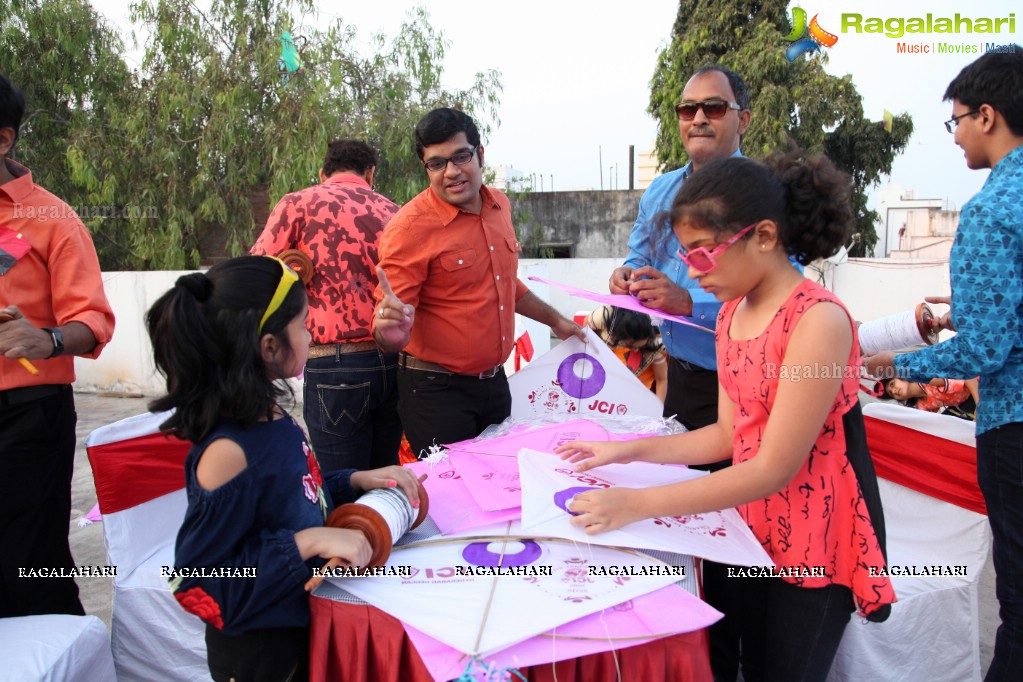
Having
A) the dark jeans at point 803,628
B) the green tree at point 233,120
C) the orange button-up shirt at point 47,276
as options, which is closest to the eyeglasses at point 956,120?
the dark jeans at point 803,628

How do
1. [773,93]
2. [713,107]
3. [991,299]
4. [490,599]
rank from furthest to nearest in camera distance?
[773,93]
[713,107]
[991,299]
[490,599]

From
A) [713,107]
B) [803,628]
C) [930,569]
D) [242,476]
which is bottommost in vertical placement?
[930,569]

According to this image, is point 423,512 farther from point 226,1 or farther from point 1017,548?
point 226,1

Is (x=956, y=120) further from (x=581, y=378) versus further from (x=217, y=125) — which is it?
(x=217, y=125)

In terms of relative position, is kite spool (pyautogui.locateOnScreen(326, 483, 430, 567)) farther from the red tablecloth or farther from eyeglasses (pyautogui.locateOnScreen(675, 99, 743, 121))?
eyeglasses (pyautogui.locateOnScreen(675, 99, 743, 121))

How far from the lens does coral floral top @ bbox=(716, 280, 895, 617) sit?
1.23 metres

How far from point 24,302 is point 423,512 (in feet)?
4.56

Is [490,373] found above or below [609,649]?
above

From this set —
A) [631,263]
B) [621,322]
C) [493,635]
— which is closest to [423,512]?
[493,635]

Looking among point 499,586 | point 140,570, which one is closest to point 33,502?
point 140,570

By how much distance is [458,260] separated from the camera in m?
2.21

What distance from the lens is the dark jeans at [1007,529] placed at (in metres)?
1.53

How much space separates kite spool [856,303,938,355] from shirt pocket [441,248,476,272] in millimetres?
1154

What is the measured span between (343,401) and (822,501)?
5.76ft
